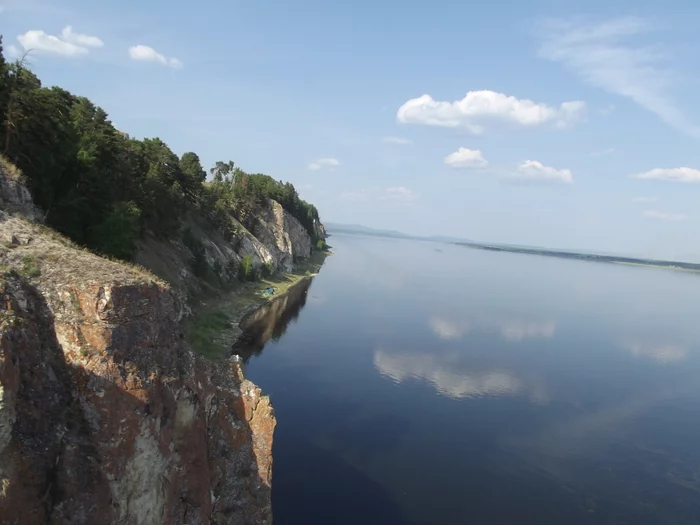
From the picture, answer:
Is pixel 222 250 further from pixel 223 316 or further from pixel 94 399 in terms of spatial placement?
pixel 94 399

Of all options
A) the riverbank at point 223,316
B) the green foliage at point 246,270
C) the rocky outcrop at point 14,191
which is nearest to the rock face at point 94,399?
the rocky outcrop at point 14,191

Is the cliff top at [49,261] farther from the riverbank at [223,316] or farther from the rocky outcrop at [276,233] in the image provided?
the rocky outcrop at [276,233]

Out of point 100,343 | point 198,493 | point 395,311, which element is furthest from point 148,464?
point 395,311

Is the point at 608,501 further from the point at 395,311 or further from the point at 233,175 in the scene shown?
the point at 233,175

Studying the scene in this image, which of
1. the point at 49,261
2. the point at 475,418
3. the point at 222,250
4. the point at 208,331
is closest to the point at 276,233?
the point at 222,250

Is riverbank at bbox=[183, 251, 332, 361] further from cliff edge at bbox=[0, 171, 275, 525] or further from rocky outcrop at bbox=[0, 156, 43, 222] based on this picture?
cliff edge at bbox=[0, 171, 275, 525]
